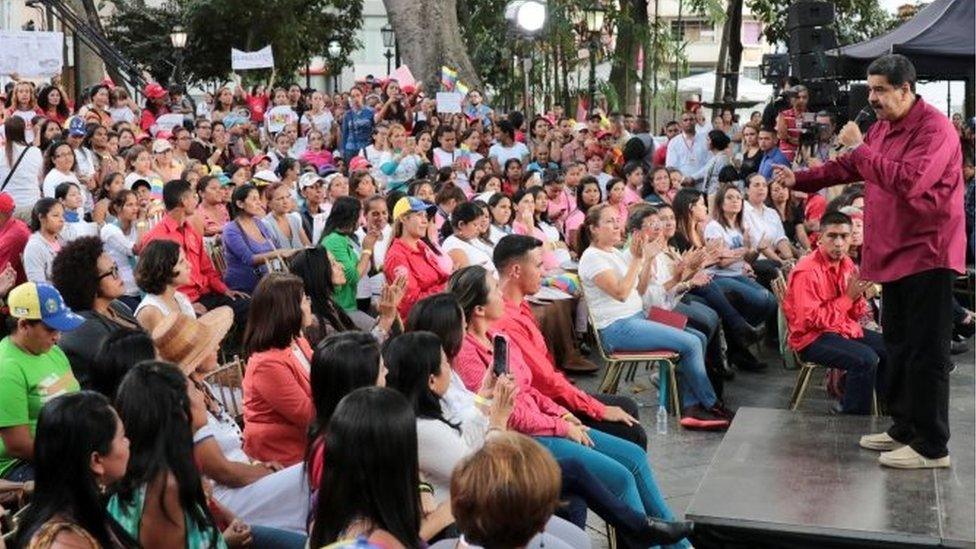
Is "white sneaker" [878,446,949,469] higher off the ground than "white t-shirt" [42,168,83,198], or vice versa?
"white t-shirt" [42,168,83,198]

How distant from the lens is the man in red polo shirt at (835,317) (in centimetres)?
802

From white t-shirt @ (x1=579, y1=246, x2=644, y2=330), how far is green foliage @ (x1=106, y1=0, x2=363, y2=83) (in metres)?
24.5

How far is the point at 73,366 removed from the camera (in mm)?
5914

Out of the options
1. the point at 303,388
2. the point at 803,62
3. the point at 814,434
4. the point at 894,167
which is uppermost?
the point at 803,62

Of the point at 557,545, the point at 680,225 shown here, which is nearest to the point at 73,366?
the point at 557,545

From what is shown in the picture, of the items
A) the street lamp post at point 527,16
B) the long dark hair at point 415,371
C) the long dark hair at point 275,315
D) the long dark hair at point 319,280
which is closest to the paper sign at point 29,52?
the street lamp post at point 527,16

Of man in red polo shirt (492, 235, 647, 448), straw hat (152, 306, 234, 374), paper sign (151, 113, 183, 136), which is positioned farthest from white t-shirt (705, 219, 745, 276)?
paper sign (151, 113, 183, 136)

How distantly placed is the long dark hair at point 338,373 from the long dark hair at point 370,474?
863 mm

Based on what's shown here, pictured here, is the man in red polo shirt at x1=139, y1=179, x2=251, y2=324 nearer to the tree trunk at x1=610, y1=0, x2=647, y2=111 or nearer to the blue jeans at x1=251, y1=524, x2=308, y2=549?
the blue jeans at x1=251, y1=524, x2=308, y2=549

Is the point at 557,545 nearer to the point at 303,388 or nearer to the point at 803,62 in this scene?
the point at 303,388

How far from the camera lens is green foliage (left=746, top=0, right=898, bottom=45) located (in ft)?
93.1

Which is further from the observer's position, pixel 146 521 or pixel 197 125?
pixel 197 125

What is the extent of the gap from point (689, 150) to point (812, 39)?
3074 millimetres

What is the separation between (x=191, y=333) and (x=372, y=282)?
12.4ft
